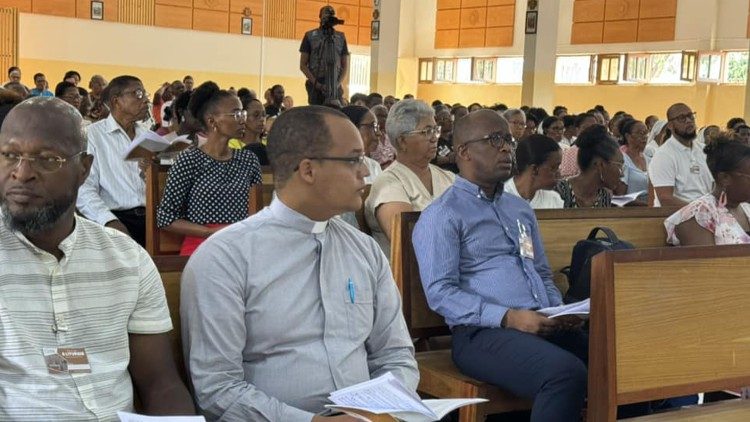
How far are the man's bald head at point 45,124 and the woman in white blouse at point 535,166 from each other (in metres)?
2.78

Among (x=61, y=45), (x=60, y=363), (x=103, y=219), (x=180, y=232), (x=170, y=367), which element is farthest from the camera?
(x=61, y=45)

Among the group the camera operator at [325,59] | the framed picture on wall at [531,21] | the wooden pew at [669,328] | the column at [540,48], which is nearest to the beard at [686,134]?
the camera operator at [325,59]

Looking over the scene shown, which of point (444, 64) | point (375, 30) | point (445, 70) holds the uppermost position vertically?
point (375, 30)

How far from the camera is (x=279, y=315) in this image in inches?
91.1

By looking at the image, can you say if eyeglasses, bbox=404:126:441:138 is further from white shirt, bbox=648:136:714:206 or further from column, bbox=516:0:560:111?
column, bbox=516:0:560:111

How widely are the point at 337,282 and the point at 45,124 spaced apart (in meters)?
0.82

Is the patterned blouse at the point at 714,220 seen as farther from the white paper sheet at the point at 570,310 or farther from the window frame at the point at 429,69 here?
the window frame at the point at 429,69

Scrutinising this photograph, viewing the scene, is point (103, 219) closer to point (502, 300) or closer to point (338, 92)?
point (502, 300)

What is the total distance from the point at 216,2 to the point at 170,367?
20.8 metres

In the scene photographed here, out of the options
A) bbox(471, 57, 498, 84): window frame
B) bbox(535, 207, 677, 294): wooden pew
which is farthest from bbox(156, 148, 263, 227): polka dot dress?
bbox(471, 57, 498, 84): window frame

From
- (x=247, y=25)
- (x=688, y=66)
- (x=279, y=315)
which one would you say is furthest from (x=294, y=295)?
(x=247, y=25)

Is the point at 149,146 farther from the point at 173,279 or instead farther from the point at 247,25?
the point at 247,25

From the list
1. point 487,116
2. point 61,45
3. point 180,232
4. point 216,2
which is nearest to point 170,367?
point 487,116

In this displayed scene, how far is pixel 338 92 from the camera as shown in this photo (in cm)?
1015
